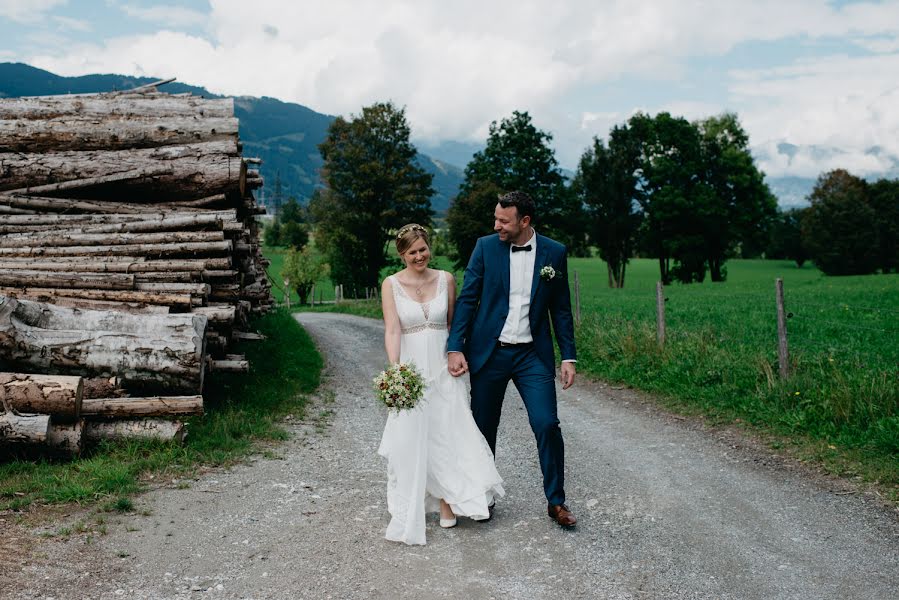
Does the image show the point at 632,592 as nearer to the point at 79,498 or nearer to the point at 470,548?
the point at 470,548

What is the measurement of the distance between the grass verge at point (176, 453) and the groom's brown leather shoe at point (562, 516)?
3278mm

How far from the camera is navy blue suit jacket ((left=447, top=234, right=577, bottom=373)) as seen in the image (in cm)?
530

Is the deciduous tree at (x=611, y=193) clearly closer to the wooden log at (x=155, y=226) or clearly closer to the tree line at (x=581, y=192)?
the tree line at (x=581, y=192)

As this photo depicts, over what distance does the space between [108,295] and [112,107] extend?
5105 mm

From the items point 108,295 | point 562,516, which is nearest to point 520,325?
point 562,516

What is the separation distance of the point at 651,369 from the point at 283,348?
7.49 m

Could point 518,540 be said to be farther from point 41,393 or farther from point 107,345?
point 107,345

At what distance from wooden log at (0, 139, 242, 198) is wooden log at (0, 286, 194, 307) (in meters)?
2.50

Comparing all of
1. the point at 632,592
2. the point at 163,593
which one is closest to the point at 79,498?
the point at 163,593

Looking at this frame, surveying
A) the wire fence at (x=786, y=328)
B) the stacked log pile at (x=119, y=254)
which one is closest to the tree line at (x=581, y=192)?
the wire fence at (x=786, y=328)

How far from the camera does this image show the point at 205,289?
9.20 m

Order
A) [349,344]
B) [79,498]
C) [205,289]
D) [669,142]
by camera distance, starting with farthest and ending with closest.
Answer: [669,142]
[349,344]
[205,289]
[79,498]

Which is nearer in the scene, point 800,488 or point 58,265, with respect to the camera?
point 800,488

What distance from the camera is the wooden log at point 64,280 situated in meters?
8.91
